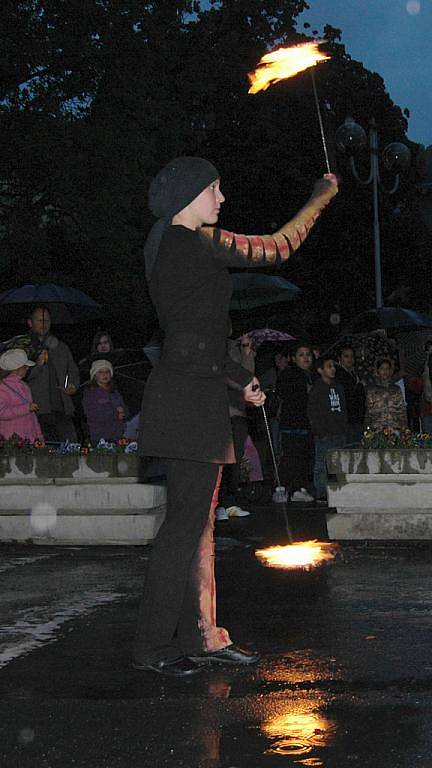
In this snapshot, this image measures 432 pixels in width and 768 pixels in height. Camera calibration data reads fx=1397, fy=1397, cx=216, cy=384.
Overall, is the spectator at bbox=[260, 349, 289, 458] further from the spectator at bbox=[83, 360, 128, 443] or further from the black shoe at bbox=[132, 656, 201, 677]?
the black shoe at bbox=[132, 656, 201, 677]

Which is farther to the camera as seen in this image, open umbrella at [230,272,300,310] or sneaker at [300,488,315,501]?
open umbrella at [230,272,300,310]

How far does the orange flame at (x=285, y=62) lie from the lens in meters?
6.93

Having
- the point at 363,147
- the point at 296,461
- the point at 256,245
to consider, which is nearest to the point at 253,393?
the point at 256,245

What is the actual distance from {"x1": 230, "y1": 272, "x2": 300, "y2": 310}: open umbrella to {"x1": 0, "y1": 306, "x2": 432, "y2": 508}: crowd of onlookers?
291 cm

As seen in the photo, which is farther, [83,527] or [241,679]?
[83,527]

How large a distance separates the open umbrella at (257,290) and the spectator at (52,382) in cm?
708

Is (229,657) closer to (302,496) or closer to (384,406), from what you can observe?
(384,406)

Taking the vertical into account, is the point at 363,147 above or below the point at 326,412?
above

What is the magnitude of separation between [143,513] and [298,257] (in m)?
34.4

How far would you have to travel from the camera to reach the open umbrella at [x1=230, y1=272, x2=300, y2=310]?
21459 millimetres

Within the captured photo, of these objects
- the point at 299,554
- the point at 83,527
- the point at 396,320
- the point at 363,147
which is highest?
the point at 363,147

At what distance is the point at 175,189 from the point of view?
5.91 meters

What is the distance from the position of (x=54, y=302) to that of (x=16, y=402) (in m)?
7.79

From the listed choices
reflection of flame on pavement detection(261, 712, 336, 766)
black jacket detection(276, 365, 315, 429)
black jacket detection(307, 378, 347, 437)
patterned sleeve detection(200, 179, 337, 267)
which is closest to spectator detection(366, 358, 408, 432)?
black jacket detection(307, 378, 347, 437)
